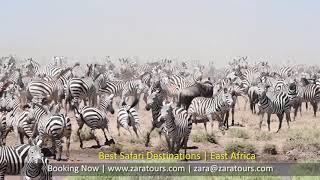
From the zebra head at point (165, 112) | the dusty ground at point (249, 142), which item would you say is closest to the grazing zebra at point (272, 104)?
the dusty ground at point (249, 142)

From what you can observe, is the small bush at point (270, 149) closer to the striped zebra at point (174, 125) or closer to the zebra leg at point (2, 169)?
the striped zebra at point (174, 125)

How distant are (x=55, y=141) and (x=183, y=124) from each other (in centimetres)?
367

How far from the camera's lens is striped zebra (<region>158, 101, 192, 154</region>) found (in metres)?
16.8

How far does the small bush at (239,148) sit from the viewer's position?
1906 cm

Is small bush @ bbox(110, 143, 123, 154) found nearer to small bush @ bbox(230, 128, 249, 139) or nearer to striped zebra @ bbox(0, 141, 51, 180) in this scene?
small bush @ bbox(230, 128, 249, 139)

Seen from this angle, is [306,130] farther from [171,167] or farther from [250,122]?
[171,167]

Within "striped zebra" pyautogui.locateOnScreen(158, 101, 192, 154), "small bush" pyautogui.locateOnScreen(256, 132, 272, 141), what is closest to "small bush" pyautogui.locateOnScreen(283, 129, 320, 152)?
"small bush" pyautogui.locateOnScreen(256, 132, 272, 141)

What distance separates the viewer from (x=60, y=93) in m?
27.1

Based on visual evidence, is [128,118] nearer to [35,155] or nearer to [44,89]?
[44,89]

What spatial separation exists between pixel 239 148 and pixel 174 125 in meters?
3.09

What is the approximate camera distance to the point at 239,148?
62.7ft

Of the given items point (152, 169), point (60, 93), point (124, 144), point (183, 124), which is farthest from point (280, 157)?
point (60, 93)

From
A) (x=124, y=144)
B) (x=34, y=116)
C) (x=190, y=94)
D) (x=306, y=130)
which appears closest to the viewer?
(x=34, y=116)

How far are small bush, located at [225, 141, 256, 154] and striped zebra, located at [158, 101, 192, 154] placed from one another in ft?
6.56
